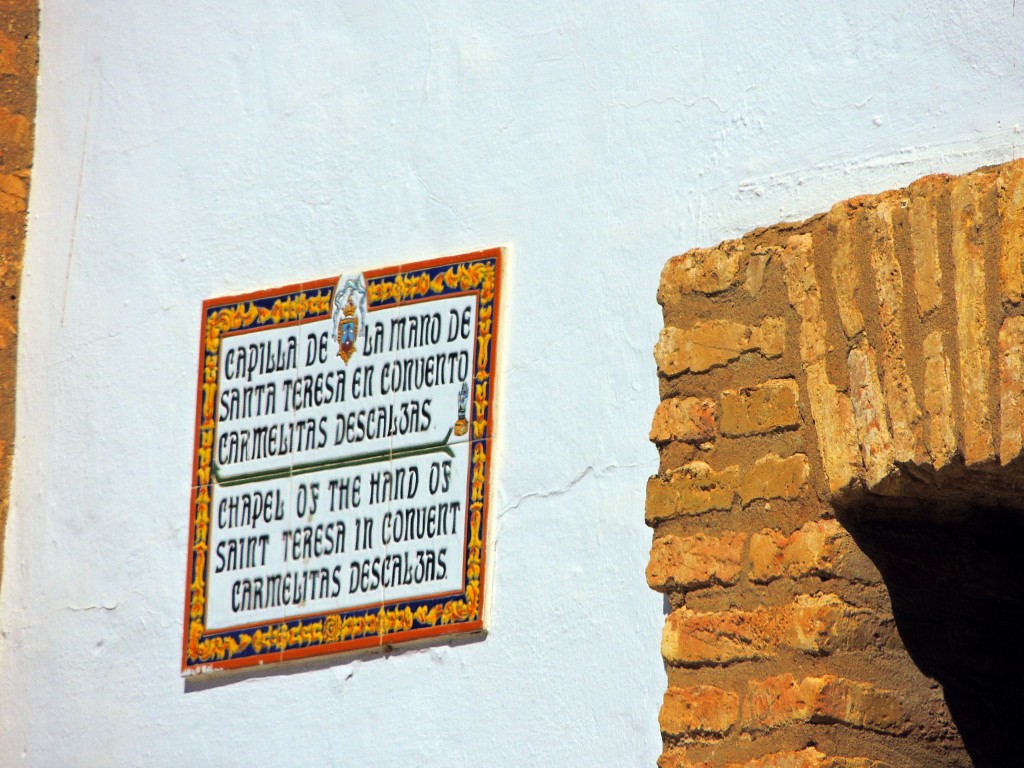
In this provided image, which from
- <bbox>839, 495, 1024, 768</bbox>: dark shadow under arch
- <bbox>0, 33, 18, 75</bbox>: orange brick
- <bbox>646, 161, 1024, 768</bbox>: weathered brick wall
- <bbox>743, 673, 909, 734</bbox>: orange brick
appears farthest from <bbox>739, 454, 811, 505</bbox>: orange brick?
<bbox>0, 33, 18, 75</bbox>: orange brick

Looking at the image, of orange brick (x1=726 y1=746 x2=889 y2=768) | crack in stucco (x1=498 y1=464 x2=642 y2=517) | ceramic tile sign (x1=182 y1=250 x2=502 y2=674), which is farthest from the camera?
ceramic tile sign (x1=182 y1=250 x2=502 y2=674)

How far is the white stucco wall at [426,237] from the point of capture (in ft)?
12.5

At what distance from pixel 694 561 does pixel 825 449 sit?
13.6 inches

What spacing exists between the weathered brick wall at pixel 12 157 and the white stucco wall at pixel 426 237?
0.12 ft

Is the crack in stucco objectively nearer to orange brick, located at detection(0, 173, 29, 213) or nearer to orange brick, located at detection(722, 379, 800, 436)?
orange brick, located at detection(722, 379, 800, 436)

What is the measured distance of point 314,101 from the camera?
462 centimetres

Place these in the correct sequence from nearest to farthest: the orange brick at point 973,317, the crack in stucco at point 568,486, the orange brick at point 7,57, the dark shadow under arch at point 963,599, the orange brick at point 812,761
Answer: the orange brick at point 973,317 → the orange brick at point 812,761 → the dark shadow under arch at point 963,599 → the crack in stucco at point 568,486 → the orange brick at point 7,57

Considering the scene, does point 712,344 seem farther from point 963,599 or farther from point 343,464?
point 343,464

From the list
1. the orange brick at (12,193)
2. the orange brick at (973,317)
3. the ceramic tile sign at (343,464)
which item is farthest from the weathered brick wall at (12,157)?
the orange brick at (973,317)

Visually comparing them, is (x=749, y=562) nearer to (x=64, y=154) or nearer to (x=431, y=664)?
(x=431, y=664)

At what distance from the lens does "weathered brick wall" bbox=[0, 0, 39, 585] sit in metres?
5.02

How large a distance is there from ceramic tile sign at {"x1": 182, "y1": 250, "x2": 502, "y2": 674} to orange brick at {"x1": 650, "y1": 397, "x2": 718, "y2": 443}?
0.57 meters

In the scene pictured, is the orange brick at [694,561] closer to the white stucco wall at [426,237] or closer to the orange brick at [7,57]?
the white stucco wall at [426,237]

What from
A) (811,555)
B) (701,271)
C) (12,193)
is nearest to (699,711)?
(811,555)
